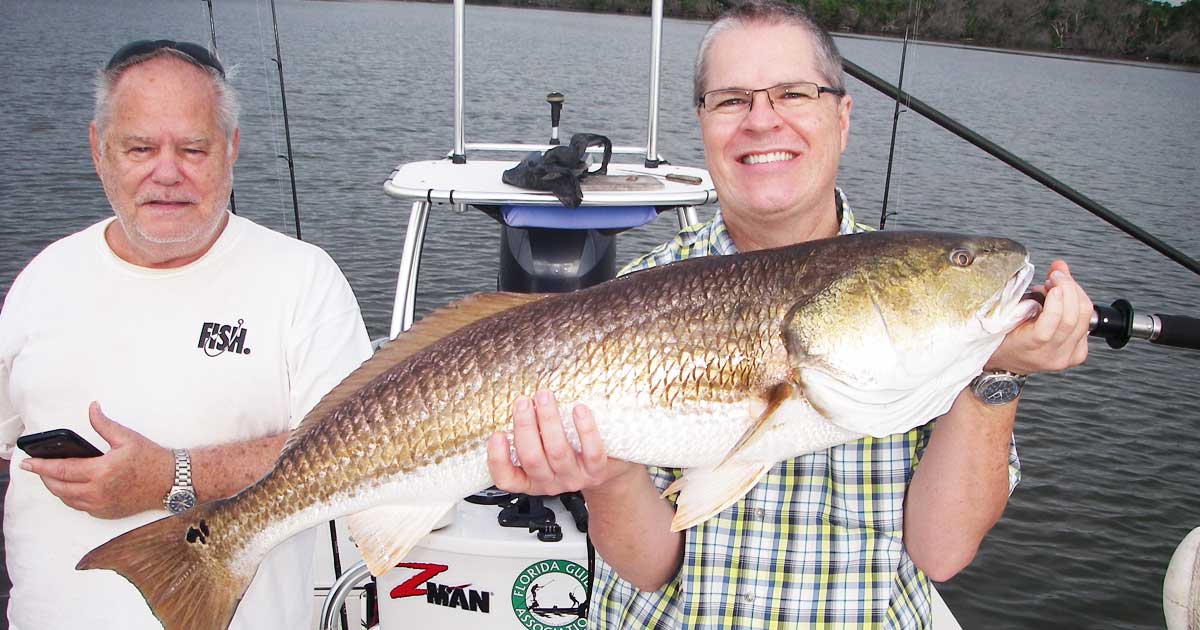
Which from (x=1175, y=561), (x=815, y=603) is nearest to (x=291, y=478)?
(x=815, y=603)

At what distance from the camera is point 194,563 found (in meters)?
2.20

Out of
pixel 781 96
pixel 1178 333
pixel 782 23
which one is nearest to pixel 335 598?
pixel 781 96

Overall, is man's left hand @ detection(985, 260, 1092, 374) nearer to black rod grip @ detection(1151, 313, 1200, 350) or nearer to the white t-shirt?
black rod grip @ detection(1151, 313, 1200, 350)

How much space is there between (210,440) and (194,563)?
0.45 meters

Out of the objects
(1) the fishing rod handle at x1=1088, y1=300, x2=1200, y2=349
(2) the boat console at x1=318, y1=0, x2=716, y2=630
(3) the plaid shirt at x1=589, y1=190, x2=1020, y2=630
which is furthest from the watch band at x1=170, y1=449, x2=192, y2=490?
(1) the fishing rod handle at x1=1088, y1=300, x2=1200, y2=349

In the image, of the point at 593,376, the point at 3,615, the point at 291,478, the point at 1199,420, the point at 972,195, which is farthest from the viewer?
the point at 972,195

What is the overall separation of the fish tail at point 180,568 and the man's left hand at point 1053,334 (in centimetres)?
186

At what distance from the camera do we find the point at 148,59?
2.58 metres

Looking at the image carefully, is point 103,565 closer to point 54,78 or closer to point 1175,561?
point 1175,561

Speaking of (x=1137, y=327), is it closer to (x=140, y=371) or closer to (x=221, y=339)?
(x=221, y=339)

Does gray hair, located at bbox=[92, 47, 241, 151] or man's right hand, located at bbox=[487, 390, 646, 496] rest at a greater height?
gray hair, located at bbox=[92, 47, 241, 151]

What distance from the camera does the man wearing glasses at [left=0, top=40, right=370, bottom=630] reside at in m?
2.52

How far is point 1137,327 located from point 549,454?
134cm

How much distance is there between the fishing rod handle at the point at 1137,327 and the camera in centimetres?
189
